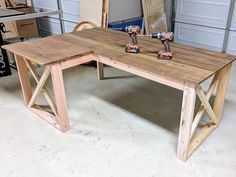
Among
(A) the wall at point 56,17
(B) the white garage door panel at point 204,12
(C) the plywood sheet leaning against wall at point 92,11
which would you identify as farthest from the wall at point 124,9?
(A) the wall at point 56,17

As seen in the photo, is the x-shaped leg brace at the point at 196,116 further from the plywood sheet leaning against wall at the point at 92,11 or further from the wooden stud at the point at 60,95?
the plywood sheet leaning against wall at the point at 92,11

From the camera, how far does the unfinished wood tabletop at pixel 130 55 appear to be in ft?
5.69

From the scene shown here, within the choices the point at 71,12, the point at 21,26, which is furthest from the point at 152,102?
the point at 21,26

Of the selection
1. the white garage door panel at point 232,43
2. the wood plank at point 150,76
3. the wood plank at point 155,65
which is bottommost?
the white garage door panel at point 232,43

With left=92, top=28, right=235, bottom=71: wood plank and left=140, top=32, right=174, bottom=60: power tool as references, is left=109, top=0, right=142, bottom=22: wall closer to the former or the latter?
left=92, top=28, right=235, bottom=71: wood plank

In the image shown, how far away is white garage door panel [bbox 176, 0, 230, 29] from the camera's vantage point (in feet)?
12.5

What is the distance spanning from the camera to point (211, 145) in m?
2.02

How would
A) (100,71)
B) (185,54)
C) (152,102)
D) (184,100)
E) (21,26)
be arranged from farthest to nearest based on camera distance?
1. (21,26)
2. (100,71)
3. (152,102)
4. (185,54)
5. (184,100)

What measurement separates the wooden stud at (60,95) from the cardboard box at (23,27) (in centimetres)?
347

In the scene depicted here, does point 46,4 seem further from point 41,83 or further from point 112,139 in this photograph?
point 112,139

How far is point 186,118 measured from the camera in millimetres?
1701

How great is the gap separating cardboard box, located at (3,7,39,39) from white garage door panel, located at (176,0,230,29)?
3038mm

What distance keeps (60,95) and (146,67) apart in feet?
2.66

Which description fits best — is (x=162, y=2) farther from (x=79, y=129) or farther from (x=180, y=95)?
(x=79, y=129)
